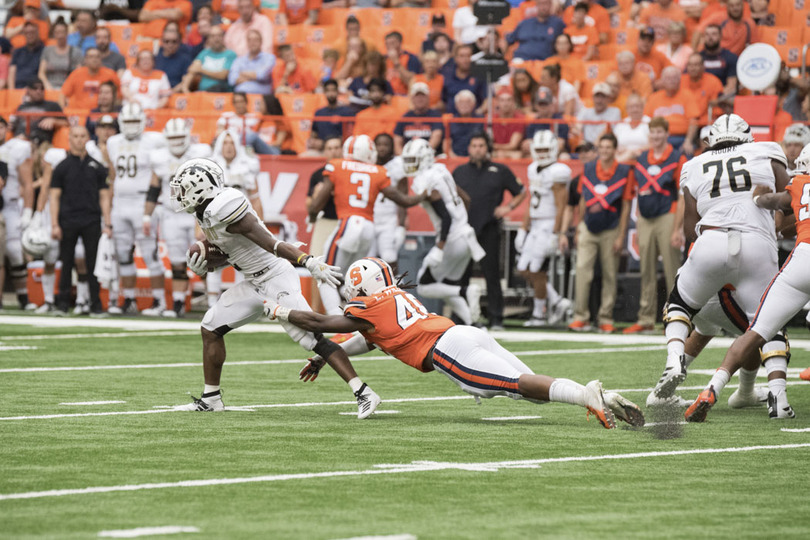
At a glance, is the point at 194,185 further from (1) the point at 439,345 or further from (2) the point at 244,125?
(2) the point at 244,125

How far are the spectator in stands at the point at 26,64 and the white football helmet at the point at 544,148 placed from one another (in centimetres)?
935

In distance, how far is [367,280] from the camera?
8367 millimetres

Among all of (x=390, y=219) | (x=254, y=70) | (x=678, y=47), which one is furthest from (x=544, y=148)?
(x=254, y=70)

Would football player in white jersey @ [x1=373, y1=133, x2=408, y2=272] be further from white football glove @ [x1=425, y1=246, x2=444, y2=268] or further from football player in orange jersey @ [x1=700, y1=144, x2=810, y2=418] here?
football player in orange jersey @ [x1=700, y1=144, x2=810, y2=418]

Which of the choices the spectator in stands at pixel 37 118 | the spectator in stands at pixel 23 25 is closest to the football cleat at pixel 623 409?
the spectator in stands at pixel 37 118

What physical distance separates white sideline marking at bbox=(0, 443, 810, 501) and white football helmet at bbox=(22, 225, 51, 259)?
453 inches

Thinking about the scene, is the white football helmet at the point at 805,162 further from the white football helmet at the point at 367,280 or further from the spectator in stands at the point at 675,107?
the spectator in stands at the point at 675,107

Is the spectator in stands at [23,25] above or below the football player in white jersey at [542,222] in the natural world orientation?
above

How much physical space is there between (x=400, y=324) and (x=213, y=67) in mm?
13485

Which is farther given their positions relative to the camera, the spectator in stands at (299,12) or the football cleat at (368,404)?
the spectator in stands at (299,12)

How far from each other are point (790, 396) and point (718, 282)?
1617 millimetres

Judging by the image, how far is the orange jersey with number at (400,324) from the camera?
26.7ft

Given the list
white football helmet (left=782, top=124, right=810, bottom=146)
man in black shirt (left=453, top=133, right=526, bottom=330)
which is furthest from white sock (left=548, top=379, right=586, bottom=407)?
man in black shirt (left=453, top=133, right=526, bottom=330)

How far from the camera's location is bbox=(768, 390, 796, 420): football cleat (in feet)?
28.6
